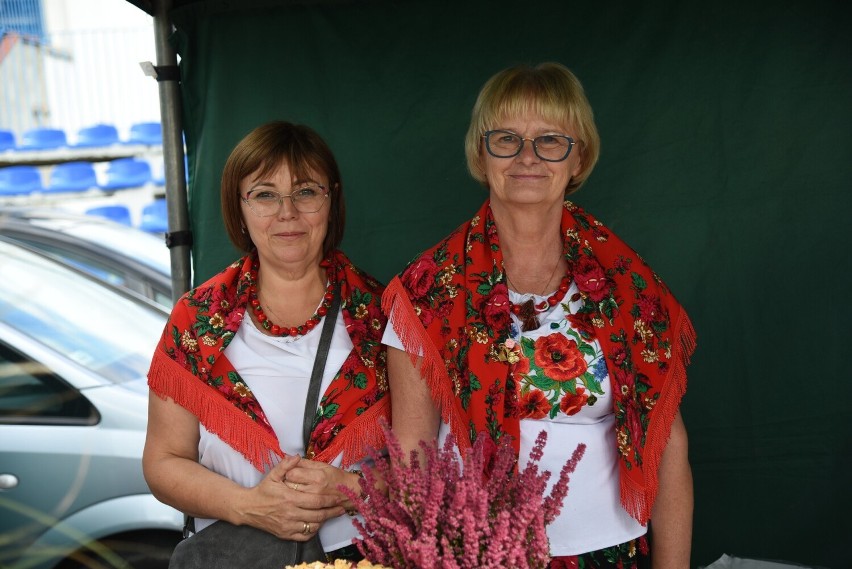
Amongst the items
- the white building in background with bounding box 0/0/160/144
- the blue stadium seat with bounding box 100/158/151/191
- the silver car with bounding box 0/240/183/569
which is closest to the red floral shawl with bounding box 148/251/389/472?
the silver car with bounding box 0/240/183/569

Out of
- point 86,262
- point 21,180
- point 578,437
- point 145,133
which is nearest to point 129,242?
point 86,262

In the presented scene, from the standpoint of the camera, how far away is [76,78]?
8281mm

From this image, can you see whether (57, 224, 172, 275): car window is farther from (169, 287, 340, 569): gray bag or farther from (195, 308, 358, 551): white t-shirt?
(169, 287, 340, 569): gray bag

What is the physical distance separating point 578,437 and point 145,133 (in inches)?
335

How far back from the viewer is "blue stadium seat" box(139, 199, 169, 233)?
7.47 meters

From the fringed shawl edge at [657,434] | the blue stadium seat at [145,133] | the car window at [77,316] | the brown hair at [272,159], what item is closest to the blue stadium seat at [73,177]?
the blue stadium seat at [145,133]

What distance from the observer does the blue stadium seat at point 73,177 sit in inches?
341

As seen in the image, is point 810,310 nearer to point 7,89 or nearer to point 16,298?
point 16,298

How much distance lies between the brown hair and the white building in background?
6.38 metres

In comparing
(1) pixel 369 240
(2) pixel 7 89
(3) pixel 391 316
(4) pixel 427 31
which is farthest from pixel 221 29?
(2) pixel 7 89

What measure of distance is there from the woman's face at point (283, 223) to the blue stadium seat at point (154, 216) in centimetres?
566

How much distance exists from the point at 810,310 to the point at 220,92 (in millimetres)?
2025

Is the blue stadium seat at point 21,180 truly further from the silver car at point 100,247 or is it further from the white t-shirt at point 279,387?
the white t-shirt at point 279,387

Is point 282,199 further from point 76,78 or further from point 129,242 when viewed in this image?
point 76,78
